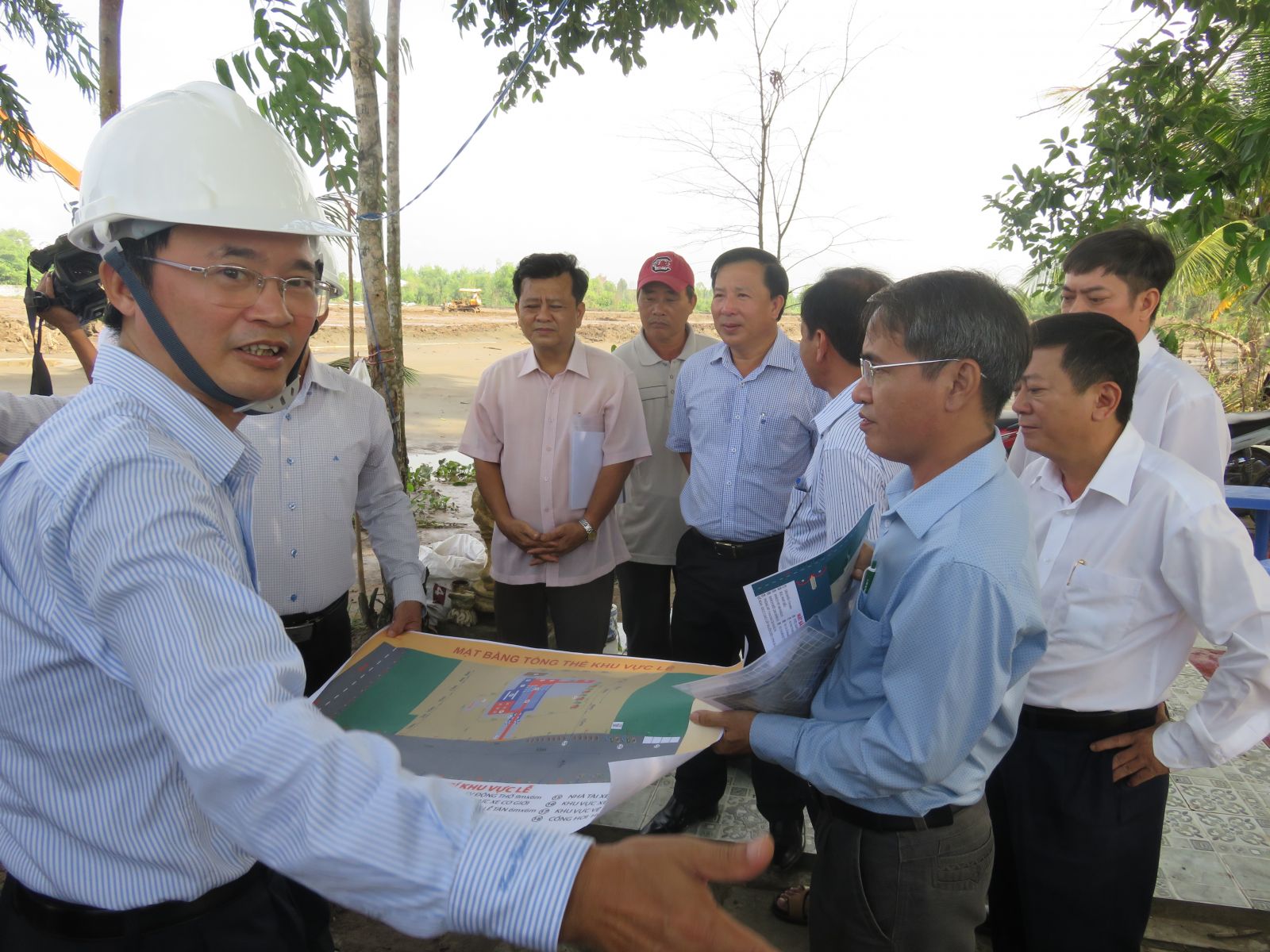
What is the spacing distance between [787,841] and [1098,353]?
186 cm

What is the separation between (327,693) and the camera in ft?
5.43

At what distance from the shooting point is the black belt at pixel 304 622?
2.42 metres

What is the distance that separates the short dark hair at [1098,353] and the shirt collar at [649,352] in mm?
2259

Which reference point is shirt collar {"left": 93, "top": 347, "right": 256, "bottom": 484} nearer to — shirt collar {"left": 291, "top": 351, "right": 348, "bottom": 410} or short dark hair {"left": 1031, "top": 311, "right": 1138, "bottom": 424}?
shirt collar {"left": 291, "top": 351, "right": 348, "bottom": 410}

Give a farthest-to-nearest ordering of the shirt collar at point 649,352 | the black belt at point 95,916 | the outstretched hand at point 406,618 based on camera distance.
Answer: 1. the shirt collar at point 649,352
2. the outstretched hand at point 406,618
3. the black belt at point 95,916

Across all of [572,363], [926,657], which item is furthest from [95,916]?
[572,363]

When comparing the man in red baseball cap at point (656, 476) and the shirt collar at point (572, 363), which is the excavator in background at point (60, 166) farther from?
the man in red baseball cap at point (656, 476)

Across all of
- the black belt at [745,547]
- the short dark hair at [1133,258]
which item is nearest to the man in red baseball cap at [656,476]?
the black belt at [745,547]

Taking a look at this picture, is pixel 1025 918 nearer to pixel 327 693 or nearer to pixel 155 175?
pixel 327 693

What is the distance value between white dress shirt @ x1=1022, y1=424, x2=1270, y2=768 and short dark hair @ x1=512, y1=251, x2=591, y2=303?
2.23 m

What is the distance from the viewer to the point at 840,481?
218 cm

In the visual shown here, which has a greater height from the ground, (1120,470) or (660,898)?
(1120,470)

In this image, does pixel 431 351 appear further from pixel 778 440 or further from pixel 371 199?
pixel 778 440

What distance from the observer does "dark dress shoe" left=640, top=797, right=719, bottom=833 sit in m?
2.90
